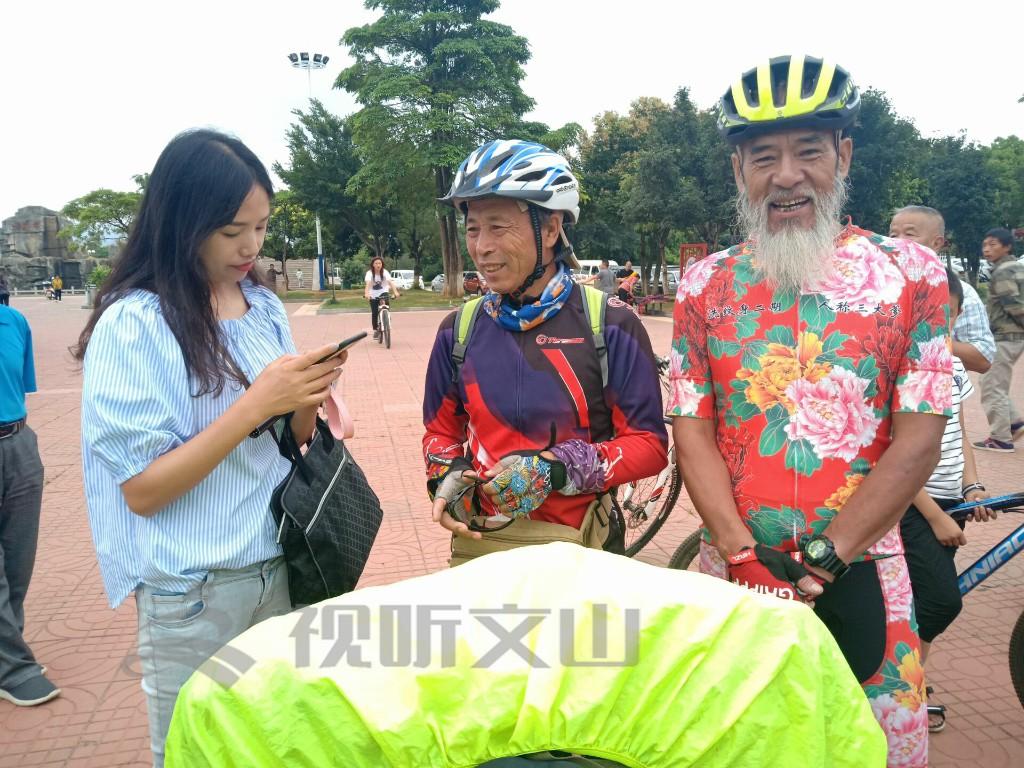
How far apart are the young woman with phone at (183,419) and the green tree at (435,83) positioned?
91.7ft

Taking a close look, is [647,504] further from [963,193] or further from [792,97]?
[963,193]

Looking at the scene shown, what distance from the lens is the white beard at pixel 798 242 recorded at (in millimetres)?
1808

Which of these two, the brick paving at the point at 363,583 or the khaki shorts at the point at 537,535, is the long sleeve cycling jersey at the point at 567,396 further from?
the brick paving at the point at 363,583

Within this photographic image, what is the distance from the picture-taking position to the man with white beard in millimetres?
1719

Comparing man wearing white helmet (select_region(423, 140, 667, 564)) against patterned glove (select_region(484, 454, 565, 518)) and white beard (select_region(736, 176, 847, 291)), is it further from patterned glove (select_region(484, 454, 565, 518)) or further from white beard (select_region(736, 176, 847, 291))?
white beard (select_region(736, 176, 847, 291))

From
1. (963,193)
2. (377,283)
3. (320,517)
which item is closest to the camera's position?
(320,517)

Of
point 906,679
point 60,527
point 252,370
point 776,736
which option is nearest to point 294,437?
Result: point 252,370

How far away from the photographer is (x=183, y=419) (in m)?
1.75

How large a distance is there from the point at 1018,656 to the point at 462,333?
7.55ft

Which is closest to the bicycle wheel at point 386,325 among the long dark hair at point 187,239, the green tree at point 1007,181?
the long dark hair at point 187,239

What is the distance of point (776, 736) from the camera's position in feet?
3.20

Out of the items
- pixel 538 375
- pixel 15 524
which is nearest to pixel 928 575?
pixel 538 375

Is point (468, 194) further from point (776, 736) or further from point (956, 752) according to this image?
point (956, 752)

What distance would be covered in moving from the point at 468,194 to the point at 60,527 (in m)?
4.93
